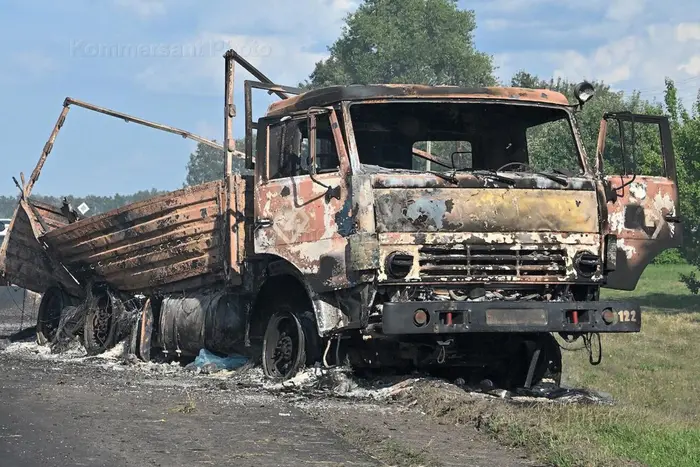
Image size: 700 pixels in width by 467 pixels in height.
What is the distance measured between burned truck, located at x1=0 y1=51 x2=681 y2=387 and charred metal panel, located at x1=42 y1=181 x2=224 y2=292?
0.13ft

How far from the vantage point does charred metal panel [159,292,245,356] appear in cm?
1186

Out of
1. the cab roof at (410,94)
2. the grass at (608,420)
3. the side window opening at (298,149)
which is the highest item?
the cab roof at (410,94)

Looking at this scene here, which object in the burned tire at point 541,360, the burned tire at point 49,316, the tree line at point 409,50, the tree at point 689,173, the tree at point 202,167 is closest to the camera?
the burned tire at point 541,360

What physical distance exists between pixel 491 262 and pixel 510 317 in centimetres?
50

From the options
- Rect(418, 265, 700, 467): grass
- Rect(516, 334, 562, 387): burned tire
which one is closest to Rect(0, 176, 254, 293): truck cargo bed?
Rect(516, 334, 562, 387): burned tire

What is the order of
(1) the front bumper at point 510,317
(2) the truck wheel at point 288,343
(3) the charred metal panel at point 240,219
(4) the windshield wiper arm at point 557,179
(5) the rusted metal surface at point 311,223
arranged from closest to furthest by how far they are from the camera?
(1) the front bumper at point 510,317 → (5) the rusted metal surface at point 311,223 → (4) the windshield wiper arm at point 557,179 → (2) the truck wheel at point 288,343 → (3) the charred metal panel at point 240,219

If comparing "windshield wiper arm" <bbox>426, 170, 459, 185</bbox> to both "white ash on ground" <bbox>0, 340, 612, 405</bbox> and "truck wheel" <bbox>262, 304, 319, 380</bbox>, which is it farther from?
"truck wheel" <bbox>262, 304, 319, 380</bbox>

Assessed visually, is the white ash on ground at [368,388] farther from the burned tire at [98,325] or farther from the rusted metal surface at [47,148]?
the rusted metal surface at [47,148]

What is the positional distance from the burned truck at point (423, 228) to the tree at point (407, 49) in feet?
197

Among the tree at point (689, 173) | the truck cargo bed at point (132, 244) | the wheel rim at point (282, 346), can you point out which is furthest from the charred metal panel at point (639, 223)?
Result: the tree at point (689, 173)

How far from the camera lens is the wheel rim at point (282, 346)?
33.9ft

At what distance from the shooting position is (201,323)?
40.0 feet

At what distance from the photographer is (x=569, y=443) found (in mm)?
6887

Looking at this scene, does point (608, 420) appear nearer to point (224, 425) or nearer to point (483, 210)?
point (483, 210)
